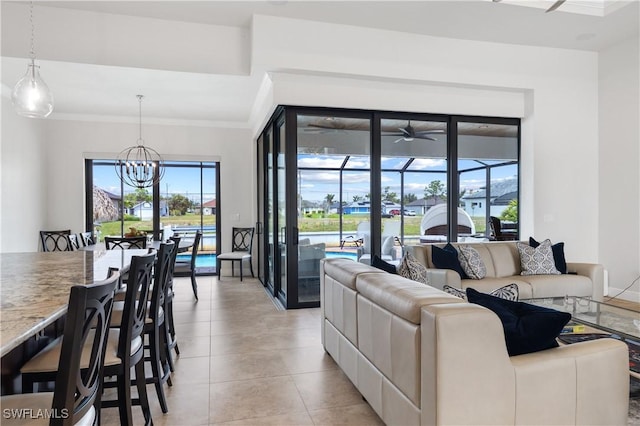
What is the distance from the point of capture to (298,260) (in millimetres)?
5176

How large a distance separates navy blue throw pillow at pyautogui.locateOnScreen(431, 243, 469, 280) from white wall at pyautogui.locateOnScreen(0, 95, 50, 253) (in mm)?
5886

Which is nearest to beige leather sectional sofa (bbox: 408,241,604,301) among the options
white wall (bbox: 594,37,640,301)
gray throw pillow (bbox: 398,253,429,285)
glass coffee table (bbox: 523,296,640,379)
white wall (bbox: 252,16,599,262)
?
glass coffee table (bbox: 523,296,640,379)

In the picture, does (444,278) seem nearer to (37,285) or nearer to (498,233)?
(498,233)

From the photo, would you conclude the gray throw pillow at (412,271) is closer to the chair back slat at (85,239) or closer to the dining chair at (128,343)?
the dining chair at (128,343)

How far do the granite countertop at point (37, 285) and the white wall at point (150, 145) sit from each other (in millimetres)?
4147

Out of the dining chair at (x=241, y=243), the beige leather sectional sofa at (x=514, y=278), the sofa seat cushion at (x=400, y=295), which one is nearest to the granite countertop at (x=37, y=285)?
the sofa seat cushion at (x=400, y=295)

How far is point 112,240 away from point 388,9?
444 centimetres

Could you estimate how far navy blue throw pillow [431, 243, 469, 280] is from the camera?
14.5ft

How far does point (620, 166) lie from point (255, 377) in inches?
230

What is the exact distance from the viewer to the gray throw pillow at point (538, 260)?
461 centimetres

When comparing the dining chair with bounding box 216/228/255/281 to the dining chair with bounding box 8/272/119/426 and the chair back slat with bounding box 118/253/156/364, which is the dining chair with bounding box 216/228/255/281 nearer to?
the chair back slat with bounding box 118/253/156/364

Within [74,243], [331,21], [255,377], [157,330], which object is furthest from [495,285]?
[74,243]

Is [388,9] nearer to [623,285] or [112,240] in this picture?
[112,240]

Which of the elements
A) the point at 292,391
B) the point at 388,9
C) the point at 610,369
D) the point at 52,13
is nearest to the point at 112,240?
the point at 52,13
